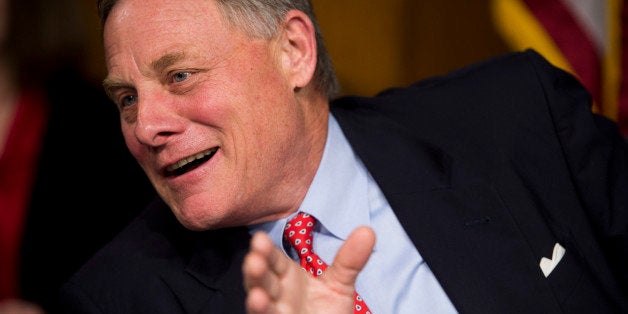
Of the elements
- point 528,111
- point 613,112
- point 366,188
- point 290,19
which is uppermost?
point 290,19

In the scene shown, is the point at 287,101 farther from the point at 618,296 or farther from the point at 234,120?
the point at 618,296

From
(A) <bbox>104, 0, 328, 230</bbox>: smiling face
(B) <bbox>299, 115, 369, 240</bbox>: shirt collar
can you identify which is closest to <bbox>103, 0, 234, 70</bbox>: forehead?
(A) <bbox>104, 0, 328, 230</bbox>: smiling face

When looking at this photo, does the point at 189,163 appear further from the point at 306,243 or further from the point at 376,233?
the point at 376,233

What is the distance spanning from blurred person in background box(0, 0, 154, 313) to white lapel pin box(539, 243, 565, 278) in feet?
3.34

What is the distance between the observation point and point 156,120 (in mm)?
1452

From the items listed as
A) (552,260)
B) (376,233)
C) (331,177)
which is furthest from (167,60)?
(552,260)

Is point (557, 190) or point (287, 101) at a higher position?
point (287, 101)

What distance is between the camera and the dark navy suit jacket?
1510mm

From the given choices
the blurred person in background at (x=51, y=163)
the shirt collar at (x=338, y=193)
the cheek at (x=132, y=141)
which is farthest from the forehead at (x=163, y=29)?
the blurred person in background at (x=51, y=163)

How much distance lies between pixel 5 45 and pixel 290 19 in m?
0.89

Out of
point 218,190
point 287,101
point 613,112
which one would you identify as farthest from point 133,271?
point 613,112

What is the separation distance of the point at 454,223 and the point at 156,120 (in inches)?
22.9

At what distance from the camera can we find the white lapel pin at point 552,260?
1570 mm

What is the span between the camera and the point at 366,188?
166 centimetres
